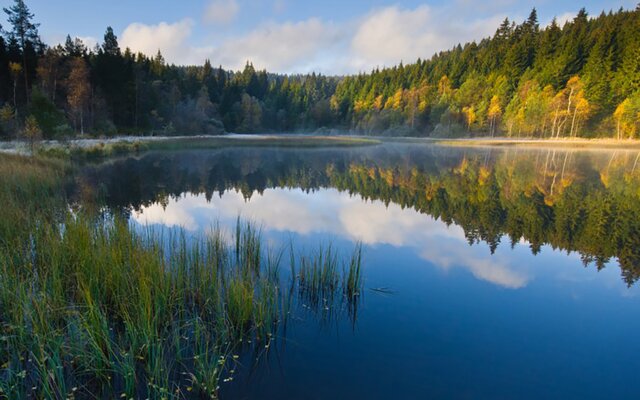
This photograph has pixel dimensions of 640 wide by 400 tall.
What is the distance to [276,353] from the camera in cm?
439

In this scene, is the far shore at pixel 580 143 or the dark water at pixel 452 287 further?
the far shore at pixel 580 143

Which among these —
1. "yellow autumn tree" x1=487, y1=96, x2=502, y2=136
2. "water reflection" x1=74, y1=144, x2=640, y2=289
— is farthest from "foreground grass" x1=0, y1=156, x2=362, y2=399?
"yellow autumn tree" x1=487, y1=96, x2=502, y2=136

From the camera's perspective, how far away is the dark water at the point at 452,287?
4.07m

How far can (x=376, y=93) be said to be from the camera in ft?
320

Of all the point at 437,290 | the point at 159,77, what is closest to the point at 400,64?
the point at 159,77

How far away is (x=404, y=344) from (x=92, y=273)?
432 cm

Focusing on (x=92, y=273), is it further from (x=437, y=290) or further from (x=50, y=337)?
(x=437, y=290)

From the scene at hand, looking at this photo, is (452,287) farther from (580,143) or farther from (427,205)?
(580,143)

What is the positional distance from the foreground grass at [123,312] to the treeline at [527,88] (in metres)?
65.9

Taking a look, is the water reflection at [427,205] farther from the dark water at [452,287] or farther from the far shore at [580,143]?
the far shore at [580,143]

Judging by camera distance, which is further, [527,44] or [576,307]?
[527,44]

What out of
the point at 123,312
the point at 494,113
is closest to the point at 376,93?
the point at 494,113

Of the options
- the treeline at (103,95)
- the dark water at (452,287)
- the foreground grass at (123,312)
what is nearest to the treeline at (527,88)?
the treeline at (103,95)

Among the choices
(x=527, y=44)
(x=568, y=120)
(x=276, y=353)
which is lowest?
(x=276, y=353)
